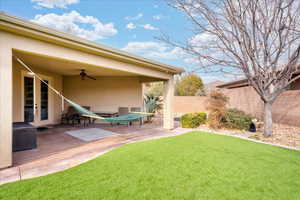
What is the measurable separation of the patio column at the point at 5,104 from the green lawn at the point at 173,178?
774 millimetres

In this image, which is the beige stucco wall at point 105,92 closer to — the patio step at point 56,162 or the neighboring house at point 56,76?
the neighboring house at point 56,76

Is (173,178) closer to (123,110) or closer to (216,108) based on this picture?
(216,108)

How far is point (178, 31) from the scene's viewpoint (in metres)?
6.04

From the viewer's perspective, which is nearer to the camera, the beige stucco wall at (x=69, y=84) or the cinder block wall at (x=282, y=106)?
the beige stucco wall at (x=69, y=84)

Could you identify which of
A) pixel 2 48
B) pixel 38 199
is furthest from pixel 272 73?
pixel 2 48

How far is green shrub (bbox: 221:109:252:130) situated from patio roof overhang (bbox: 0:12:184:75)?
4.57 m

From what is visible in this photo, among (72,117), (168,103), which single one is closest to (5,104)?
(72,117)

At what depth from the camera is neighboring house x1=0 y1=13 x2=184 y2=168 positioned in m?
2.64

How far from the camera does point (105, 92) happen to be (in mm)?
7992

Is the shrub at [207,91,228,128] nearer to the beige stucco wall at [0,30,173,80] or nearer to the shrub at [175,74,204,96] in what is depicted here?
the beige stucco wall at [0,30,173,80]

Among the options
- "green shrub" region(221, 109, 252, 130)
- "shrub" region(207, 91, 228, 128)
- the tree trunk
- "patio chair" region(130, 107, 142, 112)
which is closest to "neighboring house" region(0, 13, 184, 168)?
"patio chair" region(130, 107, 142, 112)

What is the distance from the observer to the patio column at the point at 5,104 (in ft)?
8.49

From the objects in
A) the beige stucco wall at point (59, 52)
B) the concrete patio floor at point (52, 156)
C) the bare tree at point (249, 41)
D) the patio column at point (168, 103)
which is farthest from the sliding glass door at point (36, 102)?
the bare tree at point (249, 41)

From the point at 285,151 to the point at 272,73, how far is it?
9.05 feet
